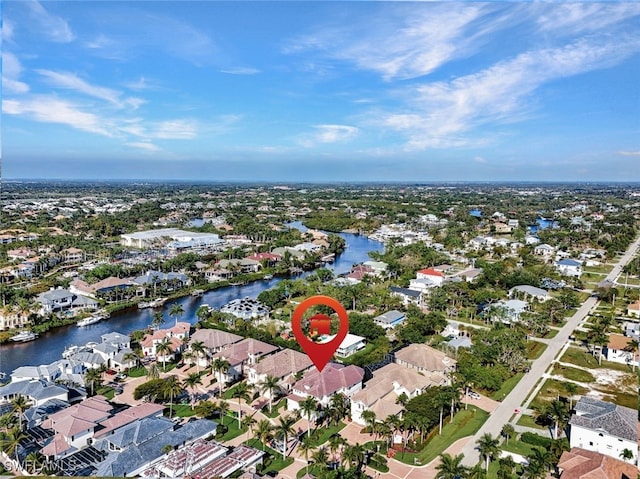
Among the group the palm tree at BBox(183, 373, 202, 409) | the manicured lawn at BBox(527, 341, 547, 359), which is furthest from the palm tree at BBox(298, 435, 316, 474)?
the manicured lawn at BBox(527, 341, 547, 359)

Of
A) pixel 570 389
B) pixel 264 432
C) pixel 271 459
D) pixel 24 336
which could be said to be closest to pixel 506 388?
pixel 570 389

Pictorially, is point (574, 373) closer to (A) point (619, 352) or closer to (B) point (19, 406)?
(A) point (619, 352)

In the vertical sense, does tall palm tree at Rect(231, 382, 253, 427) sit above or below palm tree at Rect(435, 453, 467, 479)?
below

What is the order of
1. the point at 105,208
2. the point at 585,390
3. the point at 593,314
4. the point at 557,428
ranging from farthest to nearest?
the point at 105,208, the point at 593,314, the point at 585,390, the point at 557,428

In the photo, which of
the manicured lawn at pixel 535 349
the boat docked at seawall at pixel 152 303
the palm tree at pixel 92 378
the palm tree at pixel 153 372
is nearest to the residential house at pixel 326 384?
the palm tree at pixel 153 372

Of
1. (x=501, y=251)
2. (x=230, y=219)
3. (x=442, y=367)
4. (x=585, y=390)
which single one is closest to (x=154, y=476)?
(x=442, y=367)

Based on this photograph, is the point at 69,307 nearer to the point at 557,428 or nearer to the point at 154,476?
the point at 154,476

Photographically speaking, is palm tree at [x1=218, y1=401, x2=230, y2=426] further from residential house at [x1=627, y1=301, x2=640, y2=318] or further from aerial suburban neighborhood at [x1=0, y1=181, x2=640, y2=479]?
residential house at [x1=627, y1=301, x2=640, y2=318]
